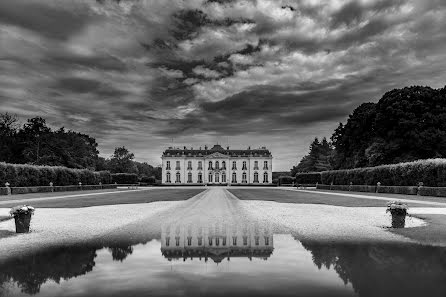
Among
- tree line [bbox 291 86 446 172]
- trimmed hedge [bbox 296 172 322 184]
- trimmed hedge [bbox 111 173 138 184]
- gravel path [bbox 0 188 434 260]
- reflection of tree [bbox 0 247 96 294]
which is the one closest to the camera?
reflection of tree [bbox 0 247 96 294]

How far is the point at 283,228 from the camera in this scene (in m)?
12.0

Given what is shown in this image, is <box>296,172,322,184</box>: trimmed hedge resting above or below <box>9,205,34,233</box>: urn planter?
above

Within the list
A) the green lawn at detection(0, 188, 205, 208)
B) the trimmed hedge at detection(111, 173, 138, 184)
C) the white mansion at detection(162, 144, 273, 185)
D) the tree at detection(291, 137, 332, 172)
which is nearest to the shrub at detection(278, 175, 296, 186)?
the tree at detection(291, 137, 332, 172)

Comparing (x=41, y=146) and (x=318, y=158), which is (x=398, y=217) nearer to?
(x=41, y=146)

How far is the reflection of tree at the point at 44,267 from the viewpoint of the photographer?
19.4ft

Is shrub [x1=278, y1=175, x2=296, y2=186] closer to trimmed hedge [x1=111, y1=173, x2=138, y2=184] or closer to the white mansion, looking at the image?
the white mansion

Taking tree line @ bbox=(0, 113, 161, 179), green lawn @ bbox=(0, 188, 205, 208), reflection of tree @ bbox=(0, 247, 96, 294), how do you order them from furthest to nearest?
tree line @ bbox=(0, 113, 161, 179) < green lawn @ bbox=(0, 188, 205, 208) < reflection of tree @ bbox=(0, 247, 96, 294)

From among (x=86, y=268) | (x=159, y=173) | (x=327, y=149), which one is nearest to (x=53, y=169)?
(x=86, y=268)

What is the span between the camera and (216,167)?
417ft

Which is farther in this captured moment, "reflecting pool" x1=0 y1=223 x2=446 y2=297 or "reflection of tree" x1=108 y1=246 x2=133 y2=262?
"reflection of tree" x1=108 y1=246 x2=133 y2=262

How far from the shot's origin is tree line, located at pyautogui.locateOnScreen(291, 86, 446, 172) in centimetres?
4759

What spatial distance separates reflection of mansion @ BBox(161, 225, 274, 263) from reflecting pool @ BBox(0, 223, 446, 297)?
0.07 feet

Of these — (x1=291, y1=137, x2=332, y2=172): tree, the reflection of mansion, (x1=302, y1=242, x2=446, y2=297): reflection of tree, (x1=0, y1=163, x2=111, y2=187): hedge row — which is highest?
(x1=291, y1=137, x2=332, y2=172): tree

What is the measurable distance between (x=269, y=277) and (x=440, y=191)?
2937cm
